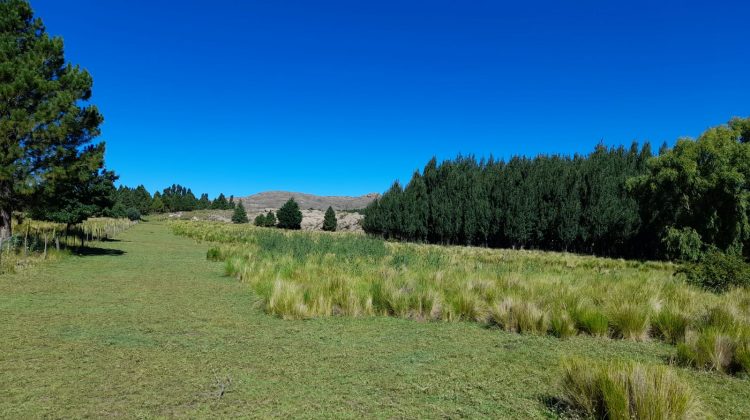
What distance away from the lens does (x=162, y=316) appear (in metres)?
7.09

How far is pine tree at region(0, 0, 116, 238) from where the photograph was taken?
13422 millimetres

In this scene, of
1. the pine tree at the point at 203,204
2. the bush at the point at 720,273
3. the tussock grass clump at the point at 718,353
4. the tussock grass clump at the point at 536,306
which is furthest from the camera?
the pine tree at the point at 203,204

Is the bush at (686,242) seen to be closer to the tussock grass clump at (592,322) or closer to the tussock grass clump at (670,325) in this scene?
the tussock grass clump at (670,325)

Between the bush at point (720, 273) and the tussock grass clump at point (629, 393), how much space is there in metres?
9.72

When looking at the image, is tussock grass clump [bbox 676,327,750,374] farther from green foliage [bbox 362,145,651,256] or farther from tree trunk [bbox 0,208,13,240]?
green foliage [bbox 362,145,651,256]

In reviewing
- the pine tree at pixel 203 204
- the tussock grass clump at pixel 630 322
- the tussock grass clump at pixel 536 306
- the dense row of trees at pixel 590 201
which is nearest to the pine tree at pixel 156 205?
the pine tree at pixel 203 204

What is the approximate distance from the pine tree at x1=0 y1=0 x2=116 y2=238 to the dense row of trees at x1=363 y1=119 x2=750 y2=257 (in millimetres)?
34077

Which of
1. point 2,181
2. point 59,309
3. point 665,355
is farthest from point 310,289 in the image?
point 2,181

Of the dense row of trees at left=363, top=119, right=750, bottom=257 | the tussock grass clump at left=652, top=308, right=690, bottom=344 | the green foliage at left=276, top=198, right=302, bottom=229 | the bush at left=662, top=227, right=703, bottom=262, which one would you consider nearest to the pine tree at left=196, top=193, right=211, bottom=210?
the green foliage at left=276, top=198, right=302, bottom=229

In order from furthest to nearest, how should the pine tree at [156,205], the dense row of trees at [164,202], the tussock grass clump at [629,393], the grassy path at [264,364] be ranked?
the pine tree at [156,205] → the dense row of trees at [164,202] → the grassy path at [264,364] → the tussock grass clump at [629,393]

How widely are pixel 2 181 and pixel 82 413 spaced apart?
14.7 meters

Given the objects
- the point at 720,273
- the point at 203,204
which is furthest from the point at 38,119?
the point at 203,204

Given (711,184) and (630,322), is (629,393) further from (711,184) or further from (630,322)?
(711,184)

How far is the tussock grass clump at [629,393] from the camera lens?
3.04m
